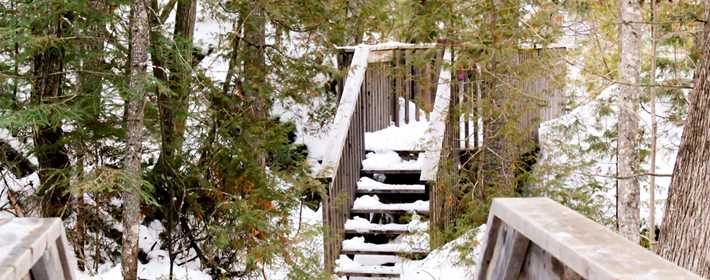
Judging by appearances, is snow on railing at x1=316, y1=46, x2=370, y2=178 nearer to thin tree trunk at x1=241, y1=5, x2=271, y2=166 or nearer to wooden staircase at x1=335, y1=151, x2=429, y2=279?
thin tree trunk at x1=241, y1=5, x2=271, y2=166

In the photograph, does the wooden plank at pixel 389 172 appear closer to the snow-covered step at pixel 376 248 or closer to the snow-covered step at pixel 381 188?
the snow-covered step at pixel 381 188

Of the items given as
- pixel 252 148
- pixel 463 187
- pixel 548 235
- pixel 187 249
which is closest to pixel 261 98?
pixel 252 148

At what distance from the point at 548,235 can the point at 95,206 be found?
5.98 m

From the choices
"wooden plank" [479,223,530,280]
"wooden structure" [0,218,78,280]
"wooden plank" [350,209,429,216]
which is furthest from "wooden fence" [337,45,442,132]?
"wooden structure" [0,218,78,280]

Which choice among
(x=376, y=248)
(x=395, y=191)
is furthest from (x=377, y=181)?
(x=376, y=248)

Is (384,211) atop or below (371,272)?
atop

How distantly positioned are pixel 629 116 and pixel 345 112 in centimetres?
264

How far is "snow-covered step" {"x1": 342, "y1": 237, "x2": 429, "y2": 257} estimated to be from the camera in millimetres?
7344

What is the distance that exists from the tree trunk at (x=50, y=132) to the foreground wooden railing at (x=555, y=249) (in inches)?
166

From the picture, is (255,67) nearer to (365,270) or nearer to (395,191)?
(395,191)

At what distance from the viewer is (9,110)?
5297 mm

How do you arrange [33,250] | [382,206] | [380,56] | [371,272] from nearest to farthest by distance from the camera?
[33,250]
[371,272]
[382,206]
[380,56]

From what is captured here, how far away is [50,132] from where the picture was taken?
625 cm

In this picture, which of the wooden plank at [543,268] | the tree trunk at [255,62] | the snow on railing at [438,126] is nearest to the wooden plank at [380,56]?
the snow on railing at [438,126]
